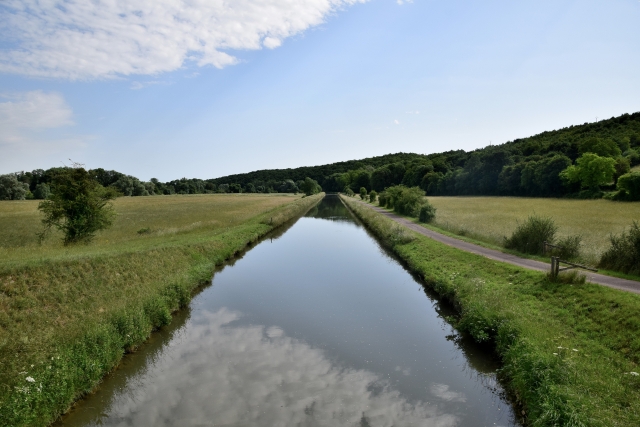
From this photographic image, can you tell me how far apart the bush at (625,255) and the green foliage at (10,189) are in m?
98.1

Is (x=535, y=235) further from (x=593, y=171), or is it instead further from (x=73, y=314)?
(x=593, y=171)

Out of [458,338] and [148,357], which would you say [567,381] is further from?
[148,357]

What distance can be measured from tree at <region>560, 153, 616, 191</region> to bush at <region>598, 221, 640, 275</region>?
54008 millimetres

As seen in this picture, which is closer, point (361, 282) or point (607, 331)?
point (607, 331)

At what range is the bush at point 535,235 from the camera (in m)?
17.8

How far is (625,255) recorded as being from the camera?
43.1 ft

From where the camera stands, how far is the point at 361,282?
57.6 feet

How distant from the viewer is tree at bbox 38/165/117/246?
19.7 metres

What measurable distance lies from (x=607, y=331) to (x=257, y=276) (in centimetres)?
1396

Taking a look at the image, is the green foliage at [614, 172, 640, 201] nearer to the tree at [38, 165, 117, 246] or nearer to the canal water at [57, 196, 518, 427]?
the canal water at [57, 196, 518, 427]

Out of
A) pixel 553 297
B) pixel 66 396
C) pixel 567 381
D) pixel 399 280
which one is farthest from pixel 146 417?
pixel 399 280

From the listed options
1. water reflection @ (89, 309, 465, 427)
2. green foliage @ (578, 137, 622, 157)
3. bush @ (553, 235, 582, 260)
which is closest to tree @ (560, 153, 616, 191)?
green foliage @ (578, 137, 622, 157)

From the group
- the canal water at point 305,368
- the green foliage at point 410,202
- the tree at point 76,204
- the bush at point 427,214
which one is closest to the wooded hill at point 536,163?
the green foliage at point 410,202

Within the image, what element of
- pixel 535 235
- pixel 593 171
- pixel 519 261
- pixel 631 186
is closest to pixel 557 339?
pixel 519 261
